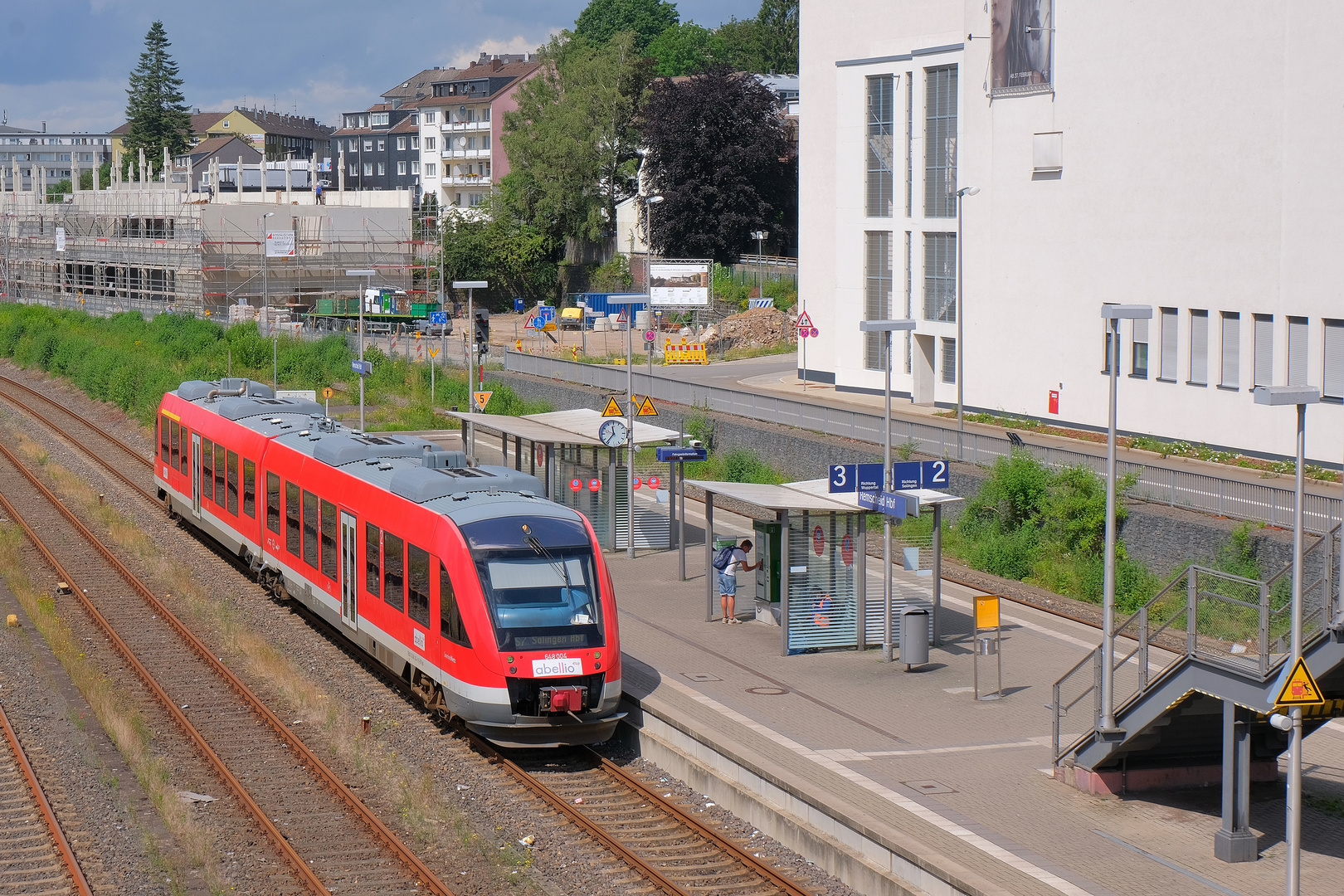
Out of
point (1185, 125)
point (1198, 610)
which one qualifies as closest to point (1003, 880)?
point (1198, 610)

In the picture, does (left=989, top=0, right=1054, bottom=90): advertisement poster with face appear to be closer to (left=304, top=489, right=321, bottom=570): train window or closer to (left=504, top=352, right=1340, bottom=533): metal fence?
(left=504, top=352, right=1340, bottom=533): metal fence

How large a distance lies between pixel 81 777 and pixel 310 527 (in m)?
5.98

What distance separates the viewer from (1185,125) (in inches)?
1272

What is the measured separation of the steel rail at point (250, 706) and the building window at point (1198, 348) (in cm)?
2163

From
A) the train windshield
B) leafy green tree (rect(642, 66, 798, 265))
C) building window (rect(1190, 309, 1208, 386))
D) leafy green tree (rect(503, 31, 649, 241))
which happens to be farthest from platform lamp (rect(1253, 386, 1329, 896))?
leafy green tree (rect(503, 31, 649, 241))

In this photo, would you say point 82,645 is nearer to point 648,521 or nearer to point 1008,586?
point 648,521

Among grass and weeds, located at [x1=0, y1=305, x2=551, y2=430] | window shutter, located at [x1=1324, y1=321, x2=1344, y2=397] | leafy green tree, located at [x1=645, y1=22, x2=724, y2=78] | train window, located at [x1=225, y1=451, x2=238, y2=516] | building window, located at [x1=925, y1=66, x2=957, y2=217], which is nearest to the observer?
train window, located at [x1=225, y1=451, x2=238, y2=516]

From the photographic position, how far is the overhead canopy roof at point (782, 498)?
18234mm

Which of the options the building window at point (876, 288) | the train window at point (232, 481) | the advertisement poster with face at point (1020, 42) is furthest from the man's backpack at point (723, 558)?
the building window at point (876, 288)

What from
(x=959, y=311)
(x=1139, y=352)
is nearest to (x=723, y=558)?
(x=1139, y=352)

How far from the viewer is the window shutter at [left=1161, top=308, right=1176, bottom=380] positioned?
3334 centimetres

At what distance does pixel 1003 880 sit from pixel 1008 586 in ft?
43.4

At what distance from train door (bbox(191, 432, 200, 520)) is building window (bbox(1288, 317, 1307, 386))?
20.4 meters

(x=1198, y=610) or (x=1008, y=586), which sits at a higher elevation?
(x=1198, y=610)
